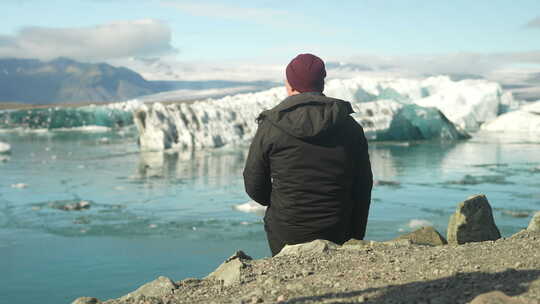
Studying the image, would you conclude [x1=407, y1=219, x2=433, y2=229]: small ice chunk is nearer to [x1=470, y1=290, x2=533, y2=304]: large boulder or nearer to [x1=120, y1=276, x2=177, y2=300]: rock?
[x1=120, y1=276, x2=177, y2=300]: rock

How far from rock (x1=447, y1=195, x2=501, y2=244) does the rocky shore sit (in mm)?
683

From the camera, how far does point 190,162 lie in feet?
58.8

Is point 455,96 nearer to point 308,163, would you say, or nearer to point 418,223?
point 418,223

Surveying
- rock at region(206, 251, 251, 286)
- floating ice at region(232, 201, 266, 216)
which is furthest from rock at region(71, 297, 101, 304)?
floating ice at region(232, 201, 266, 216)

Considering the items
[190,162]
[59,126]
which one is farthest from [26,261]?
[59,126]

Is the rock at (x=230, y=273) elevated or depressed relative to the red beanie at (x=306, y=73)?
depressed

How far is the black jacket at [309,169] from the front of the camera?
361 centimetres

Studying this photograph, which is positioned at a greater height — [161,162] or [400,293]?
[400,293]

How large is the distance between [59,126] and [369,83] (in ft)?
80.9

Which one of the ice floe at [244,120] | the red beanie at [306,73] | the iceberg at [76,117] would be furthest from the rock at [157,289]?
the iceberg at [76,117]

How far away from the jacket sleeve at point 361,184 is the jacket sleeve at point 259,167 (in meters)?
0.53

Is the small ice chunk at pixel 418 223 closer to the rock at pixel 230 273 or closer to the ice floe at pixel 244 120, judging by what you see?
the rock at pixel 230 273

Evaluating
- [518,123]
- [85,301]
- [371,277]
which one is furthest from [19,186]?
[518,123]

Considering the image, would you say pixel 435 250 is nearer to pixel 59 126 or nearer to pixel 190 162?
pixel 190 162
